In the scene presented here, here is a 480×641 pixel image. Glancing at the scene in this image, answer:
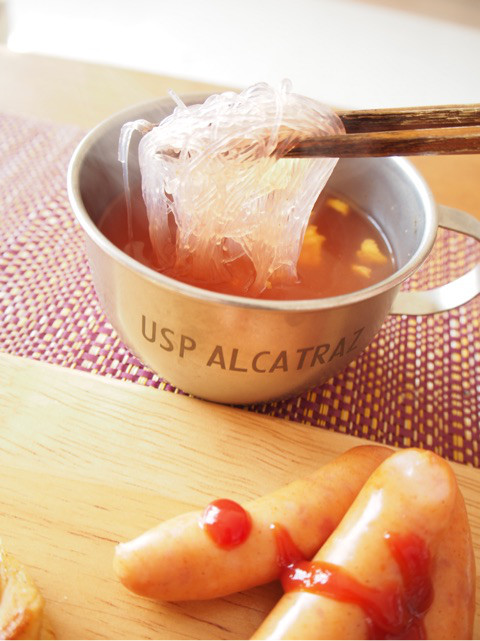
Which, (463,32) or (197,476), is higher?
(463,32)

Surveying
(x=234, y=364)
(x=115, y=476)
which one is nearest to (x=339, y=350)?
(x=234, y=364)

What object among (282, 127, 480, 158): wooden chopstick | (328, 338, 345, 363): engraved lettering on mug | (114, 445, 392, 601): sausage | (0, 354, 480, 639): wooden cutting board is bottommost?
(0, 354, 480, 639): wooden cutting board

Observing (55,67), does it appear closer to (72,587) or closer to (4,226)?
(4,226)

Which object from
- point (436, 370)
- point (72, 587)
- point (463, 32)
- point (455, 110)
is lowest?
point (72, 587)

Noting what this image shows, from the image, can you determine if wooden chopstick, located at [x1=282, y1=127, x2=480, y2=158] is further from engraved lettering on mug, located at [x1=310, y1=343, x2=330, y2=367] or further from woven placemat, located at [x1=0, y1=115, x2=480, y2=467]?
woven placemat, located at [x1=0, y1=115, x2=480, y2=467]

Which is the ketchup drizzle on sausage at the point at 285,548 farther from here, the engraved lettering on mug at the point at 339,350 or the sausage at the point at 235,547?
the engraved lettering on mug at the point at 339,350

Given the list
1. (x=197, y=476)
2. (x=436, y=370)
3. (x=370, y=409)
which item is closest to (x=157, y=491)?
(x=197, y=476)

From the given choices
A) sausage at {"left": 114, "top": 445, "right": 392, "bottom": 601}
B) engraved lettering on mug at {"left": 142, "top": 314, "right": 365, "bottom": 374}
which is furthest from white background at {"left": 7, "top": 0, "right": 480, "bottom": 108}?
sausage at {"left": 114, "top": 445, "right": 392, "bottom": 601}
